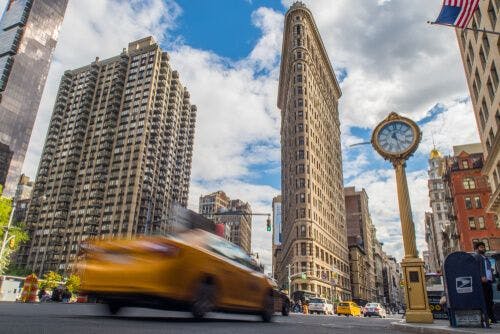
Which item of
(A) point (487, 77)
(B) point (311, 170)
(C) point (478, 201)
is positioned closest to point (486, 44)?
(A) point (487, 77)

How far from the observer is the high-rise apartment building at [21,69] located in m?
116

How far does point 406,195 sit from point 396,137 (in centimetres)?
253

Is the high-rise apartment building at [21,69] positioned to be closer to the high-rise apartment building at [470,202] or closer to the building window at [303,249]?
the building window at [303,249]

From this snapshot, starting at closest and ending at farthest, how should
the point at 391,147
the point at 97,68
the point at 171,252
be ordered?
the point at 171,252, the point at 391,147, the point at 97,68

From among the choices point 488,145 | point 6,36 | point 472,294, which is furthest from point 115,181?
point 472,294

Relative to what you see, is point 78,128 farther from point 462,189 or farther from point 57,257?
point 462,189

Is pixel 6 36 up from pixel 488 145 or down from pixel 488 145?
up

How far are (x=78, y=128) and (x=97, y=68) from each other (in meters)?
22.4

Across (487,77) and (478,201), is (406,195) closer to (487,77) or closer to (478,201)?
(487,77)

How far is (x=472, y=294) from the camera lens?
766cm

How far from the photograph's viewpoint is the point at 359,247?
111 metres

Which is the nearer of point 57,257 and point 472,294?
point 472,294

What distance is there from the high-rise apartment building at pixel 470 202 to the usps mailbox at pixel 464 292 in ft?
171

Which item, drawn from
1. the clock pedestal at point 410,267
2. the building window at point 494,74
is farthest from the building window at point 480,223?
the clock pedestal at point 410,267
